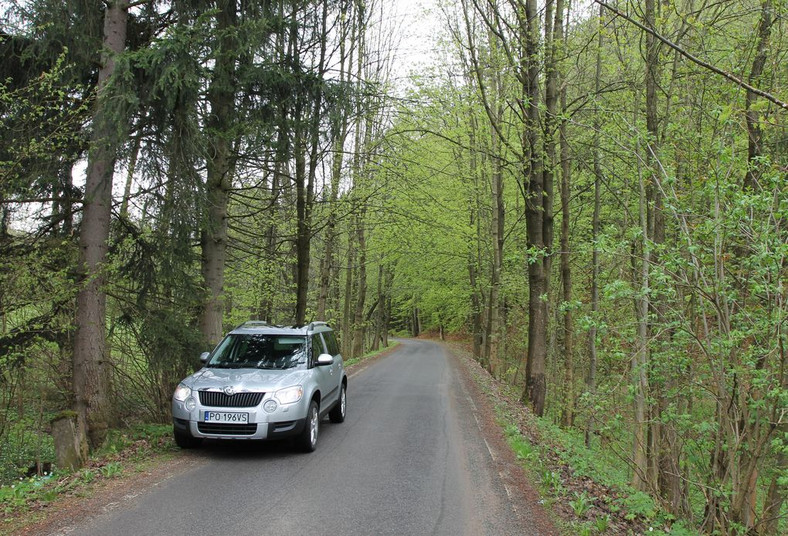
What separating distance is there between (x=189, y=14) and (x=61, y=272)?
4.81 meters

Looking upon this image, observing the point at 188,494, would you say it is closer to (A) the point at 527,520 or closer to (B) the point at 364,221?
(A) the point at 527,520

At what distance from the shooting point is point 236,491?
19.2 ft

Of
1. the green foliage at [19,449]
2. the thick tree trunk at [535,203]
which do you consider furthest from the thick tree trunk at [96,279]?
the thick tree trunk at [535,203]

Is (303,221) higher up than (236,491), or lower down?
higher up

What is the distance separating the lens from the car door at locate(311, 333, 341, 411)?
333 inches

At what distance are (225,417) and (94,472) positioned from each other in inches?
61.6

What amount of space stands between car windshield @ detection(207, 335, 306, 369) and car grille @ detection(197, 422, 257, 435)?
1.16 meters

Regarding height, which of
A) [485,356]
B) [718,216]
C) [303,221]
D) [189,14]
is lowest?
[485,356]

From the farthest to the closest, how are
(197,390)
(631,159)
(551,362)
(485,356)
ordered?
(485,356) < (551,362) < (631,159) < (197,390)

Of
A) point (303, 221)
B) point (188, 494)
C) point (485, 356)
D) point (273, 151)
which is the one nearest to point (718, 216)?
point (188, 494)

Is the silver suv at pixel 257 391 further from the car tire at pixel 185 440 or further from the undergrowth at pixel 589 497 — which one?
the undergrowth at pixel 589 497

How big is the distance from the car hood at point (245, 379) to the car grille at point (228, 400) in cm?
7

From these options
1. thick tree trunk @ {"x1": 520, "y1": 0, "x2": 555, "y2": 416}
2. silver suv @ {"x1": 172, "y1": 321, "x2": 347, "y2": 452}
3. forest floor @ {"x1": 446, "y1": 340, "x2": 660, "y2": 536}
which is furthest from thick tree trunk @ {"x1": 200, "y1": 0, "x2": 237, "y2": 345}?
thick tree trunk @ {"x1": 520, "y1": 0, "x2": 555, "y2": 416}

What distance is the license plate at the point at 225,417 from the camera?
701 cm
